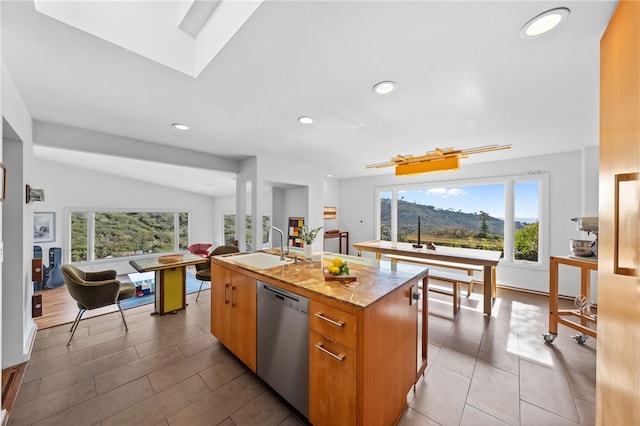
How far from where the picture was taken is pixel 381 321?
131 centimetres

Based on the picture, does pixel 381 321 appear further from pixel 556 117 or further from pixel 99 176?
pixel 99 176

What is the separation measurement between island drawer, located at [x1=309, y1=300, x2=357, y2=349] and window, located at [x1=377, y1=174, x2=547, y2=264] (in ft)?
14.4

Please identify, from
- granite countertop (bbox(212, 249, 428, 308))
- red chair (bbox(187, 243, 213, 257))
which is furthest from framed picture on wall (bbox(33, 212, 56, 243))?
granite countertop (bbox(212, 249, 428, 308))

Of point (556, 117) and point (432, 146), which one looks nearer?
point (556, 117)

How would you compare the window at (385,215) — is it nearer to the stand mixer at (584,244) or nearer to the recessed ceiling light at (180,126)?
the stand mixer at (584,244)

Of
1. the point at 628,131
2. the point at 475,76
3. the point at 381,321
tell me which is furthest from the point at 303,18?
the point at 381,321

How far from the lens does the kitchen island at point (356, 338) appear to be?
3.93ft

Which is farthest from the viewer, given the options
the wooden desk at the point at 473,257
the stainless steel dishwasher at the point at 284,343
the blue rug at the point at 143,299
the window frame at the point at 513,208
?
the window frame at the point at 513,208

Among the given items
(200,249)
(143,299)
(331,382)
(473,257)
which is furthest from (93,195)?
(473,257)

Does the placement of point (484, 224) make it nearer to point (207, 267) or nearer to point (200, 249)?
point (207, 267)

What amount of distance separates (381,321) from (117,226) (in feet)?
24.3

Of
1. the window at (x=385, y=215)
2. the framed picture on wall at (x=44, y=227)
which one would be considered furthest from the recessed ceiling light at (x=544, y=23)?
the framed picture on wall at (x=44, y=227)

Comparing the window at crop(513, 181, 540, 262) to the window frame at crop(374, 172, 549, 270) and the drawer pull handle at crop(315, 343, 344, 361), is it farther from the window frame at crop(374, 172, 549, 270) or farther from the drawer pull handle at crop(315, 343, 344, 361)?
the drawer pull handle at crop(315, 343, 344, 361)

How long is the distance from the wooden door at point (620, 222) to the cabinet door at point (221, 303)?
2.34 meters
